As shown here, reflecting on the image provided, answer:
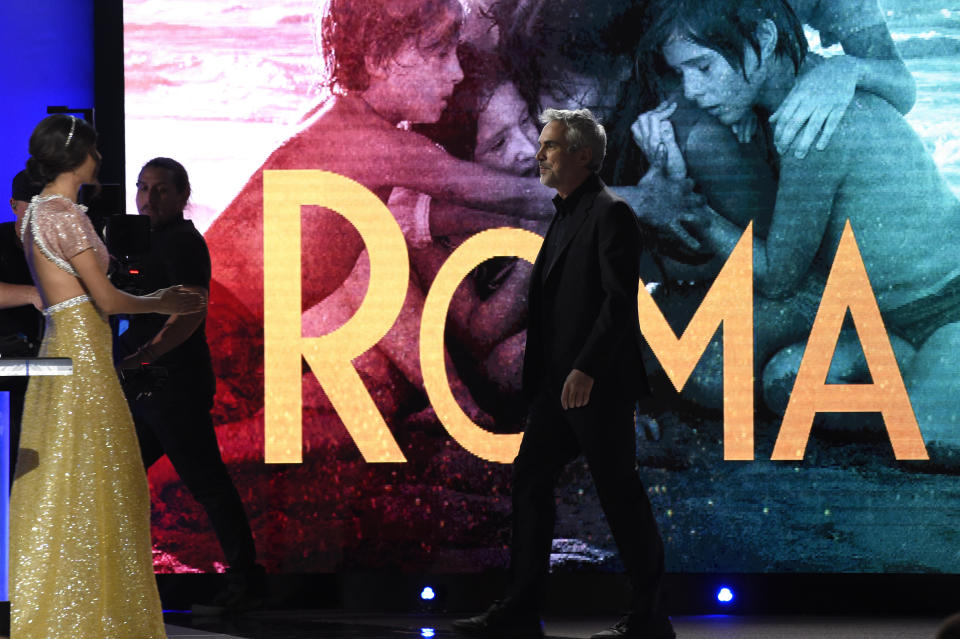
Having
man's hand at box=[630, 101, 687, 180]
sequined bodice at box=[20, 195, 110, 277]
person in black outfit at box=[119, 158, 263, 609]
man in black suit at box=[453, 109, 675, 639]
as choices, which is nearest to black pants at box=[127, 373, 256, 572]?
person in black outfit at box=[119, 158, 263, 609]

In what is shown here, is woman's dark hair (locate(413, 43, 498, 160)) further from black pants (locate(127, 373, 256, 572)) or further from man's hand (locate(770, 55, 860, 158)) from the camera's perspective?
black pants (locate(127, 373, 256, 572))

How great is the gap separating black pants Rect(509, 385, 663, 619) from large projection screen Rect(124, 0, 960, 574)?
70cm

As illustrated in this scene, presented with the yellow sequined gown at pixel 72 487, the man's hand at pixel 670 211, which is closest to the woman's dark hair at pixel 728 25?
the man's hand at pixel 670 211

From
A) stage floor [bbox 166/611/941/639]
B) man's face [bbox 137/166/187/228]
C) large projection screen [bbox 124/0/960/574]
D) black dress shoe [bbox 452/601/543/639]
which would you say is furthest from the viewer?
large projection screen [bbox 124/0/960/574]

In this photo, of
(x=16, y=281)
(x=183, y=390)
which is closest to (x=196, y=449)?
(x=183, y=390)

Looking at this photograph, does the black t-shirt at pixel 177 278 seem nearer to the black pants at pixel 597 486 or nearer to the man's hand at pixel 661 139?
the black pants at pixel 597 486

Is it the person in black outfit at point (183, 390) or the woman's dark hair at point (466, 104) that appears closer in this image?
the person in black outfit at point (183, 390)

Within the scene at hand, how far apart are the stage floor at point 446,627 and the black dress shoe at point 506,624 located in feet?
0.41

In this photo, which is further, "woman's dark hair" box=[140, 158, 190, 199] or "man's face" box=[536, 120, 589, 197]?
"woman's dark hair" box=[140, 158, 190, 199]

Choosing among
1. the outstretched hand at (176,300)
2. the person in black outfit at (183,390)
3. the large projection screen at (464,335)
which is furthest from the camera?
the large projection screen at (464,335)

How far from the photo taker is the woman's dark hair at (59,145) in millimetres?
3713

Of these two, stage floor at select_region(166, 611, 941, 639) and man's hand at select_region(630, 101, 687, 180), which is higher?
man's hand at select_region(630, 101, 687, 180)

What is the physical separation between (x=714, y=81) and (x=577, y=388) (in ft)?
5.15

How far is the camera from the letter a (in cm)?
511
